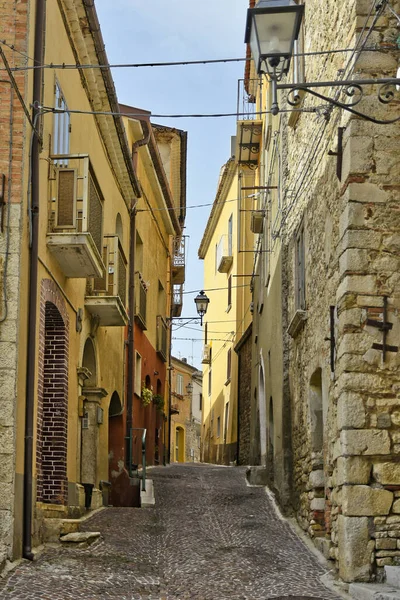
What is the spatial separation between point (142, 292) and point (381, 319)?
12060 millimetres

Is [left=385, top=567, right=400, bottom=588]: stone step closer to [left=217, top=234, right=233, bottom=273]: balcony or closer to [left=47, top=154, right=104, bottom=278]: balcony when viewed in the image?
[left=47, top=154, right=104, bottom=278]: balcony

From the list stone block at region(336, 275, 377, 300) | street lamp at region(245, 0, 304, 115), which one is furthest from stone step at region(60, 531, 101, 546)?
street lamp at region(245, 0, 304, 115)

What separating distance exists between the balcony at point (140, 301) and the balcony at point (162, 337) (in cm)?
311

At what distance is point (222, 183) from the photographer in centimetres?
3381

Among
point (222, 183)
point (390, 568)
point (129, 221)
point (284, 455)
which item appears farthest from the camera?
point (222, 183)

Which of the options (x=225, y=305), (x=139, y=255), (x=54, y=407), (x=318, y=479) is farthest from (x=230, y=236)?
(x=318, y=479)

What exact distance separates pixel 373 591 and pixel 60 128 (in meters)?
7.16

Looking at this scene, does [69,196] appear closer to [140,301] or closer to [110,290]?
[110,290]

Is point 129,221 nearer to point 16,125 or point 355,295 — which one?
point 16,125

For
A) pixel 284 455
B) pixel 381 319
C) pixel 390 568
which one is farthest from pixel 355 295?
pixel 284 455

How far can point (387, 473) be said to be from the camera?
8.99 metres

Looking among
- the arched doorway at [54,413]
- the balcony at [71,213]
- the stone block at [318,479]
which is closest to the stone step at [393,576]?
the stone block at [318,479]

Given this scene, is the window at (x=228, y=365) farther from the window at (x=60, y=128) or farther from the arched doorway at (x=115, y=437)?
the window at (x=60, y=128)

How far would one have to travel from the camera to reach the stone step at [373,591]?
24.9ft
